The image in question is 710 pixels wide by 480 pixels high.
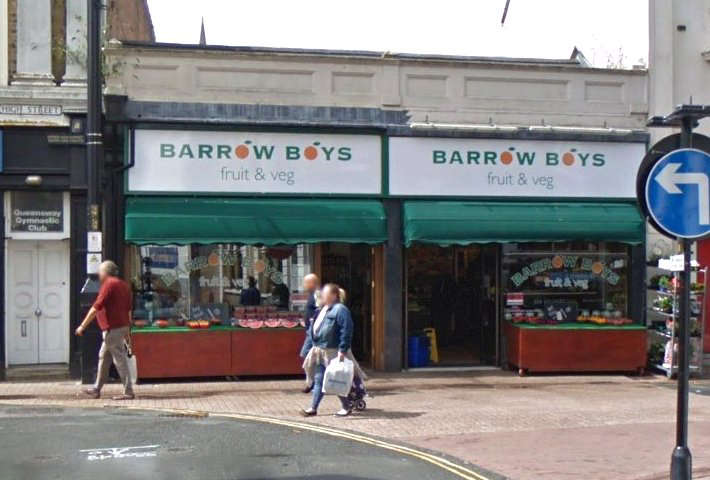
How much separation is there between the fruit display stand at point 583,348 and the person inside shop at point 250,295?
13.6ft

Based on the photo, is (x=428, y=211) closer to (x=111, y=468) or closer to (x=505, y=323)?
(x=505, y=323)

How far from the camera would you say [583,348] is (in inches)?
588

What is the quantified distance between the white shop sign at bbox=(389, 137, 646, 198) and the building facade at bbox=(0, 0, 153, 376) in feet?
16.1

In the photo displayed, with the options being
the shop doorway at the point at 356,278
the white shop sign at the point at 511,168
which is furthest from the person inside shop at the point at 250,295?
the white shop sign at the point at 511,168

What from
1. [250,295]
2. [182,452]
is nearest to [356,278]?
[250,295]

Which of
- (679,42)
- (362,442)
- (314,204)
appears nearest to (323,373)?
(362,442)

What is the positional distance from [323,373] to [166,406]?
2.25 metres

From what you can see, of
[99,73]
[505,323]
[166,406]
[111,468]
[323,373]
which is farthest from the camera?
[505,323]

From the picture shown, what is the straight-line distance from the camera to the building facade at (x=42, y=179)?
1390cm

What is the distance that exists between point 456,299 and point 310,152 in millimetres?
3781

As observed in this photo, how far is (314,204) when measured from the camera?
564 inches

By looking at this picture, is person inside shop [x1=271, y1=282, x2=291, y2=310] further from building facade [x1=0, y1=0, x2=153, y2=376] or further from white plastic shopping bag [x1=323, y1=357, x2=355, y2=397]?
white plastic shopping bag [x1=323, y1=357, x2=355, y2=397]

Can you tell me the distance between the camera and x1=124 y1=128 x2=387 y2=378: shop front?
13.9 meters

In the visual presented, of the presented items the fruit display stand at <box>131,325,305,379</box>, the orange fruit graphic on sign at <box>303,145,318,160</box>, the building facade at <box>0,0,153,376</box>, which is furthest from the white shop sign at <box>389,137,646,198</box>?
the building facade at <box>0,0,153,376</box>
